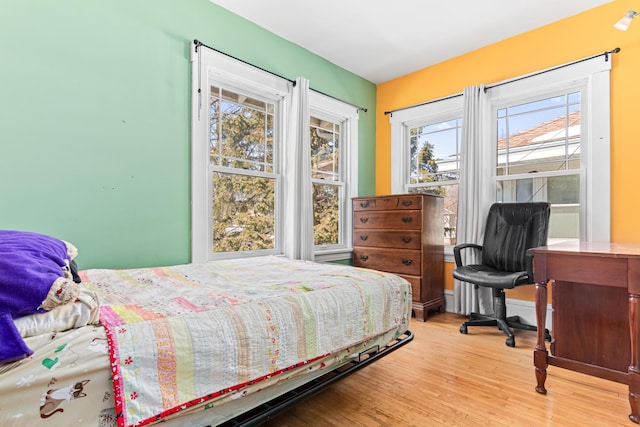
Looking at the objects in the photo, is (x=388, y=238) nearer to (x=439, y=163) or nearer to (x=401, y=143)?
(x=439, y=163)

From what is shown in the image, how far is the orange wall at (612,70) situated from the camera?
8.38 ft

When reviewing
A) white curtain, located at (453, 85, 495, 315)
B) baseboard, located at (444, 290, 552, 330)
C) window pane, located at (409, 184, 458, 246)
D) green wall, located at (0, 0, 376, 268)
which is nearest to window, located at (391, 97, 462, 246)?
window pane, located at (409, 184, 458, 246)

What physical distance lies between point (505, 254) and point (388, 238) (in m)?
1.08

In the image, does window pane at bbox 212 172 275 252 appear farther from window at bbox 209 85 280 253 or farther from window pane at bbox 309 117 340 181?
window pane at bbox 309 117 340 181

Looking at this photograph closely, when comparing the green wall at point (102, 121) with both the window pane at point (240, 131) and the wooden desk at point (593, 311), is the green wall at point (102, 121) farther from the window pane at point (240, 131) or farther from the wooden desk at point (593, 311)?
the wooden desk at point (593, 311)

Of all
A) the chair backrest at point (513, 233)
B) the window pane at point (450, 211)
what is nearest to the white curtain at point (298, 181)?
the window pane at point (450, 211)

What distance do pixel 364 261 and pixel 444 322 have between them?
3.30 ft

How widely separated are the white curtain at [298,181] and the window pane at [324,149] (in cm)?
50

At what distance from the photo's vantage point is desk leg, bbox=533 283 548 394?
1854 millimetres

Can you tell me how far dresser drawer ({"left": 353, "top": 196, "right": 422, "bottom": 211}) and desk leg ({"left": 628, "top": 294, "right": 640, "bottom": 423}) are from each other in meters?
1.78

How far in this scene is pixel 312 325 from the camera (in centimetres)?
138

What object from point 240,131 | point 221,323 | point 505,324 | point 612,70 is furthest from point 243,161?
point 612,70

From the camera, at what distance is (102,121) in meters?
2.11

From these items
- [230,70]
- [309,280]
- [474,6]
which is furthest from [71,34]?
[474,6]
